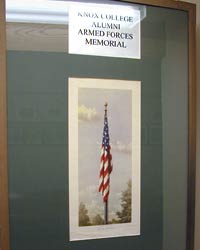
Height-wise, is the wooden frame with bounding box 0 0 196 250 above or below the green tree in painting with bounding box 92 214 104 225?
above

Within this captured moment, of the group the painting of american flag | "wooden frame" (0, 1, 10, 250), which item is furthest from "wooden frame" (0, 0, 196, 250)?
the painting of american flag

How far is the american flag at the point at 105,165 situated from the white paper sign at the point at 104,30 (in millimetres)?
202

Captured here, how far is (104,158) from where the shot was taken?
28.4 inches

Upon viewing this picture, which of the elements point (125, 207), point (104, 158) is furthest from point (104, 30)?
point (125, 207)

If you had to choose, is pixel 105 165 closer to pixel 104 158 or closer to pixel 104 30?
pixel 104 158

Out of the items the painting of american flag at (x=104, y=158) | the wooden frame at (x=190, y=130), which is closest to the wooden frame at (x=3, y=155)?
the wooden frame at (x=190, y=130)

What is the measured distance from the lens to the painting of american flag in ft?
2.30

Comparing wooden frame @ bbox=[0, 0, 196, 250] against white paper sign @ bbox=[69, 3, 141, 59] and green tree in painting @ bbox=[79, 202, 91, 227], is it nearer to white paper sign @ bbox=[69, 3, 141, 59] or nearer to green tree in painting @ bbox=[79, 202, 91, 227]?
white paper sign @ bbox=[69, 3, 141, 59]

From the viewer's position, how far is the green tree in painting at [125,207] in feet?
2.41

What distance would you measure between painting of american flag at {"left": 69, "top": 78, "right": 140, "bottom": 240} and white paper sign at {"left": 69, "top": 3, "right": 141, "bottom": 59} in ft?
0.30

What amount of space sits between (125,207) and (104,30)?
0.52 meters

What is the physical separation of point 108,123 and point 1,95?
0.99ft

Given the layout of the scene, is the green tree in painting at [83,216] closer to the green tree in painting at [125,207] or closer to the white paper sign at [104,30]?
the green tree in painting at [125,207]

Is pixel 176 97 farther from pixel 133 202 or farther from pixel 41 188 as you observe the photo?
pixel 41 188
